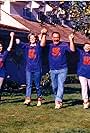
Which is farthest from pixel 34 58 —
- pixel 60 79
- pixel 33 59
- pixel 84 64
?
pixel 84 64

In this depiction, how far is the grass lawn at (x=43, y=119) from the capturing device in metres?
7.27

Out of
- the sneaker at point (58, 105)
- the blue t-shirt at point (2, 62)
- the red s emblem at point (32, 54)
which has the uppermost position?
the red s emblem at point (32, 54)

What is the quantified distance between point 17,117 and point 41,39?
242cm

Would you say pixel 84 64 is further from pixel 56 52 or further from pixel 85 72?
pixel 56 52

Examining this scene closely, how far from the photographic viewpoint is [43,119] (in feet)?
27.3

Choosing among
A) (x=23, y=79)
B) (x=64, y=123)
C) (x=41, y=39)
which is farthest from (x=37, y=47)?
(x=23, y=79)

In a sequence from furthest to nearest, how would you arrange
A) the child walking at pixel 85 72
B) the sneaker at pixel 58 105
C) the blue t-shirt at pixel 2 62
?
the blue t-shirt at pixel 2 62 → the child walking at pixel 85 72 → the sneaker at pixel 58 105

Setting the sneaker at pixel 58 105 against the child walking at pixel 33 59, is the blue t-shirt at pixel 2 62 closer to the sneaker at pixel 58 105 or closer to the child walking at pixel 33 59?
the child walking at pixel 33 59

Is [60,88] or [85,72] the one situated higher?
[85,72]

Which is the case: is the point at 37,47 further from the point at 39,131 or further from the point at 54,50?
the point at 39,131

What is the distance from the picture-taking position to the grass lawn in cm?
727

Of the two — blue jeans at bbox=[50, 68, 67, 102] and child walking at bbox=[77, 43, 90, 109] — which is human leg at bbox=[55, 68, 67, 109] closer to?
blue jeans at bbox=[50, 68, 67, 102]

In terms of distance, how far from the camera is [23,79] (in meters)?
22.4

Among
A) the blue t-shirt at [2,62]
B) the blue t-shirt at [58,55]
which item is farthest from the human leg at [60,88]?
the blue t-shirt at [2,62]
